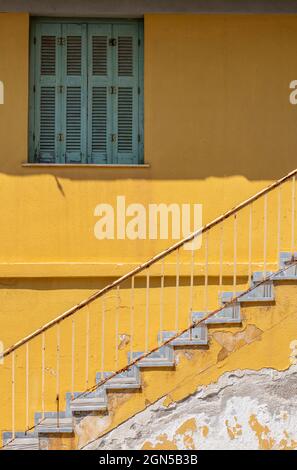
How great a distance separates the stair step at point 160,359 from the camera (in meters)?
12.0

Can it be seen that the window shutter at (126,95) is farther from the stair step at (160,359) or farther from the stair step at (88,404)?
the stair step at (88,404)

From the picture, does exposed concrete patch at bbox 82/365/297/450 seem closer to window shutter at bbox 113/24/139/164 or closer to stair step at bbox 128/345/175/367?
stair step at bbox 128/345/175/367

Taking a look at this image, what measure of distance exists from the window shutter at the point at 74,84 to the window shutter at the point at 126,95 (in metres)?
0.38

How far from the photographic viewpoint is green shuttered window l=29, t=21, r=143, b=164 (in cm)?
1457

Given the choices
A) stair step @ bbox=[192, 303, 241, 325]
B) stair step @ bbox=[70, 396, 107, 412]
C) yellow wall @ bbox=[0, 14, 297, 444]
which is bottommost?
stair step @ bbox=[70, 396, 107, 412]

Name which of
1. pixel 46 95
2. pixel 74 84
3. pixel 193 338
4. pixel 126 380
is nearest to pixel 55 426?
pixel 126 380

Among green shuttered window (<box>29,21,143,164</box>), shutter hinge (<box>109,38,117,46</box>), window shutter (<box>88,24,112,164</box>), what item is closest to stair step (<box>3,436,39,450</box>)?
green shuttered window (<box>29,21,143,164</box>)

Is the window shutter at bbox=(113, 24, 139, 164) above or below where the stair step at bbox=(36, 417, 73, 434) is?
above

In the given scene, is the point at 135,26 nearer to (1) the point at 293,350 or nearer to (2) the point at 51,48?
(2) the point at 51,48

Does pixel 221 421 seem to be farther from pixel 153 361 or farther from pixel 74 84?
pixel 74 84

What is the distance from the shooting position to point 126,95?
14.6 m

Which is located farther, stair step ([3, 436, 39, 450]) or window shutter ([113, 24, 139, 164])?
window shutter ([113, 24, 139, 164])

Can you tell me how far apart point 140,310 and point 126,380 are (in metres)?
2.08

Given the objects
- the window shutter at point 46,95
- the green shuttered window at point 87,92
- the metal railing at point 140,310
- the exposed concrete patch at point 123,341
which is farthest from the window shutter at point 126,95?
the exposed concrete patch at point 123,341
